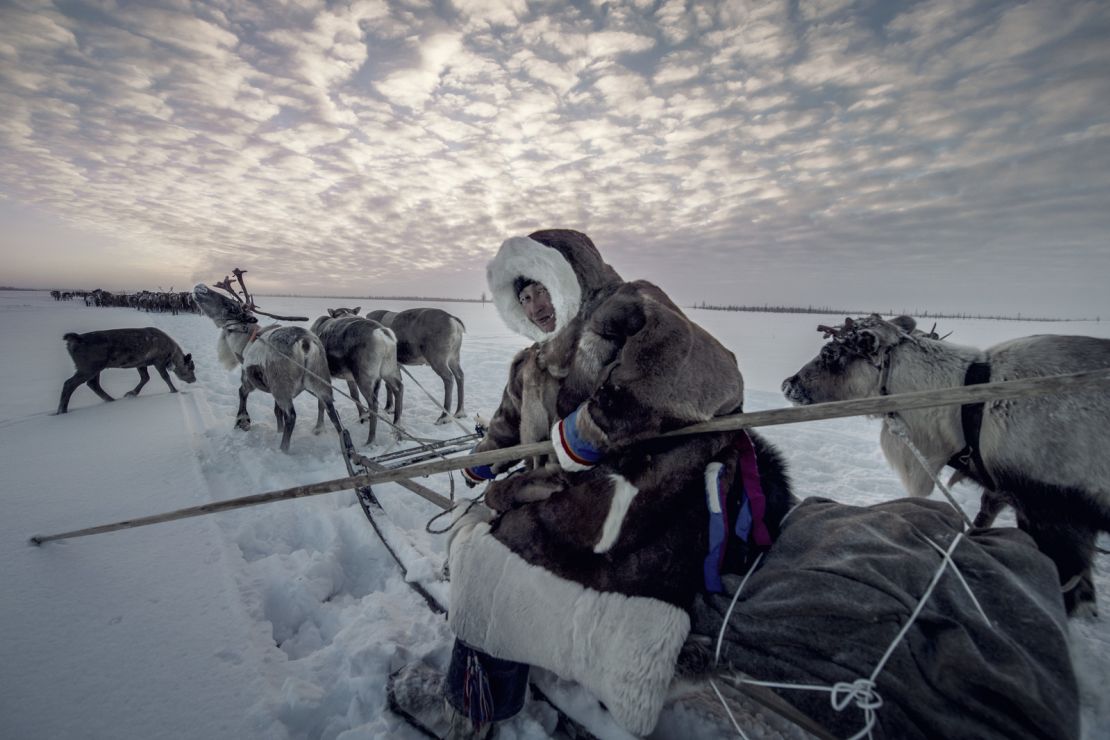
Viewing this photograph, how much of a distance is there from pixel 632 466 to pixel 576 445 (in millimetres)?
207

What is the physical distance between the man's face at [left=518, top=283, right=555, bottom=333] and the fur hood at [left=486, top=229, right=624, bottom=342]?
69 millimetres

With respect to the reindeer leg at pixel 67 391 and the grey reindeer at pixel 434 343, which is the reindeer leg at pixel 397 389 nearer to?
the grey reindeer at pixel 434 343

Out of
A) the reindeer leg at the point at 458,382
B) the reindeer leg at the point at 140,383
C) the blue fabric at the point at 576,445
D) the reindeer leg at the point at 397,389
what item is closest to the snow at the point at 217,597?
the blue fabric at the point at 576,445

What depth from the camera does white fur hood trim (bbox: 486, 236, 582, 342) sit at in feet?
5.53

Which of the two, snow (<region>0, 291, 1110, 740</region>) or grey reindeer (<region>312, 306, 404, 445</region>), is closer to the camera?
snow (<region>0, 291, 1110, 740</region>)

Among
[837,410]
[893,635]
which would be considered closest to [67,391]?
[837,410]

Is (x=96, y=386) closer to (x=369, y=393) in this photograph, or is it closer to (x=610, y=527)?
(x=369, y=393)

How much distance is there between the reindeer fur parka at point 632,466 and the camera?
4.42ft

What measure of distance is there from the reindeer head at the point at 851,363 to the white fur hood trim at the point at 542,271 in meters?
2.06

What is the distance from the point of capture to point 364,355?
5.58 metres

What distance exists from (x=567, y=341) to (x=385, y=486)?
9.42 ft

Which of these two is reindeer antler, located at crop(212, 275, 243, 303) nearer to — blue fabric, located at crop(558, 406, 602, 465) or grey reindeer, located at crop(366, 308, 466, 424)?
grey reindeer, located at crop(366, 308, 466, 424)

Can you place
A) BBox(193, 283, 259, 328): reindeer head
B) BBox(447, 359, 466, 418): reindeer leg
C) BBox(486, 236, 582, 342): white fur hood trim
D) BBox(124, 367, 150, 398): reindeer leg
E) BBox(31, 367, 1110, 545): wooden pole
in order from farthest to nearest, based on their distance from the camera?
BBox(124, 367, 150, 398): reindeer leg → BBox(447, 359, 466, 418): reindeer leg → BBox(193, 283, 259, 328): reindeer head → BBox(486, 236, 582, 342): white fur hood trim → BBox(31, 367, 1110, 545): wooden pole

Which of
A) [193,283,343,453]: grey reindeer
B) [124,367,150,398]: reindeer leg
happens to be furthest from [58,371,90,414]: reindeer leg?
[193,283,343,453]: grey reindeer
